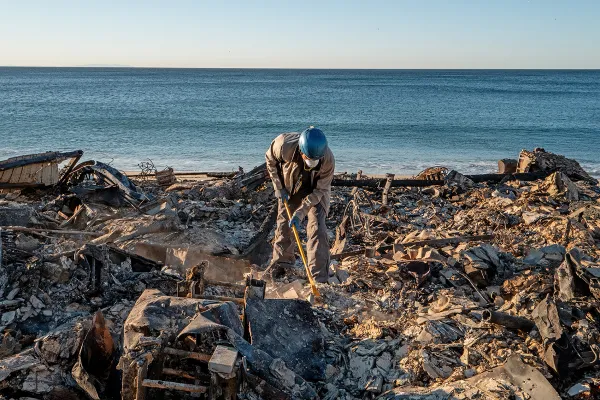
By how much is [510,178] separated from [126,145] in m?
17.5

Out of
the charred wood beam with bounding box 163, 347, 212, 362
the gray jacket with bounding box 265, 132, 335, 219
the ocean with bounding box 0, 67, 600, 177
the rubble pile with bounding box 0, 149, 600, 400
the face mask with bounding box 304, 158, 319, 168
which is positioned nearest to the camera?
the charred wood beam with bounding box 163, 347, 212, 362

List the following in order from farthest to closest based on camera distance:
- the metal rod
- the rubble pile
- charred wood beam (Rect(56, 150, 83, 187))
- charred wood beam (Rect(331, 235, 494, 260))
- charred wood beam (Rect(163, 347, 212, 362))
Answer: charred wood beam (Rect(56, 150, 83, 187)) → charred wood beam (Rect(331, 235, 494, 260)) → the rubble pile → charred wood beam (Rect(163, 347, 212, 362)) → the metal rod

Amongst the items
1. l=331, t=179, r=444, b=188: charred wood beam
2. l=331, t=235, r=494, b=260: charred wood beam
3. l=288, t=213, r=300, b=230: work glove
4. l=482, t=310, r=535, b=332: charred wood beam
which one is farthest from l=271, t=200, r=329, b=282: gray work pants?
l=331, t=179, r=444, b=188: charred wood beam

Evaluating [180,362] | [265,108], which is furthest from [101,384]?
[265,108]

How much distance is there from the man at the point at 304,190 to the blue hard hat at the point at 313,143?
0.07m

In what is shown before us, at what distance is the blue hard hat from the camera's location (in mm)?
5086

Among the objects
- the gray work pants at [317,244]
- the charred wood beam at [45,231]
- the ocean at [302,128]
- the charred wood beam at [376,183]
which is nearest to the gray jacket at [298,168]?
the gray work pants at [317,244]

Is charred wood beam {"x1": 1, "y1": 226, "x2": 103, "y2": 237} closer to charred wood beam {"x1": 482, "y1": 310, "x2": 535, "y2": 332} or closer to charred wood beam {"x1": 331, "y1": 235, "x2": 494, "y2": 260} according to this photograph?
charred wood beam {"x1": 331, "y1": 235, "x2": 494, "y2": 260}

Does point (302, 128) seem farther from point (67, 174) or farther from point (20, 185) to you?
point (20, 185)

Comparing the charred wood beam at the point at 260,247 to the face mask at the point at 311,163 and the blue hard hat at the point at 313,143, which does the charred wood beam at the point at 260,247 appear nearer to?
Answer: the face mask at the point at 311,163

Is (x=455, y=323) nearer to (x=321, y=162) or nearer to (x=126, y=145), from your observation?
(x=321, y=162)

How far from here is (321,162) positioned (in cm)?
543

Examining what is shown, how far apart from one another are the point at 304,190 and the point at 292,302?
1.76 meters

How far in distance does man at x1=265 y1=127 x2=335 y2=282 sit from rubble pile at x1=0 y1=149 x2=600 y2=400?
1.03ft
